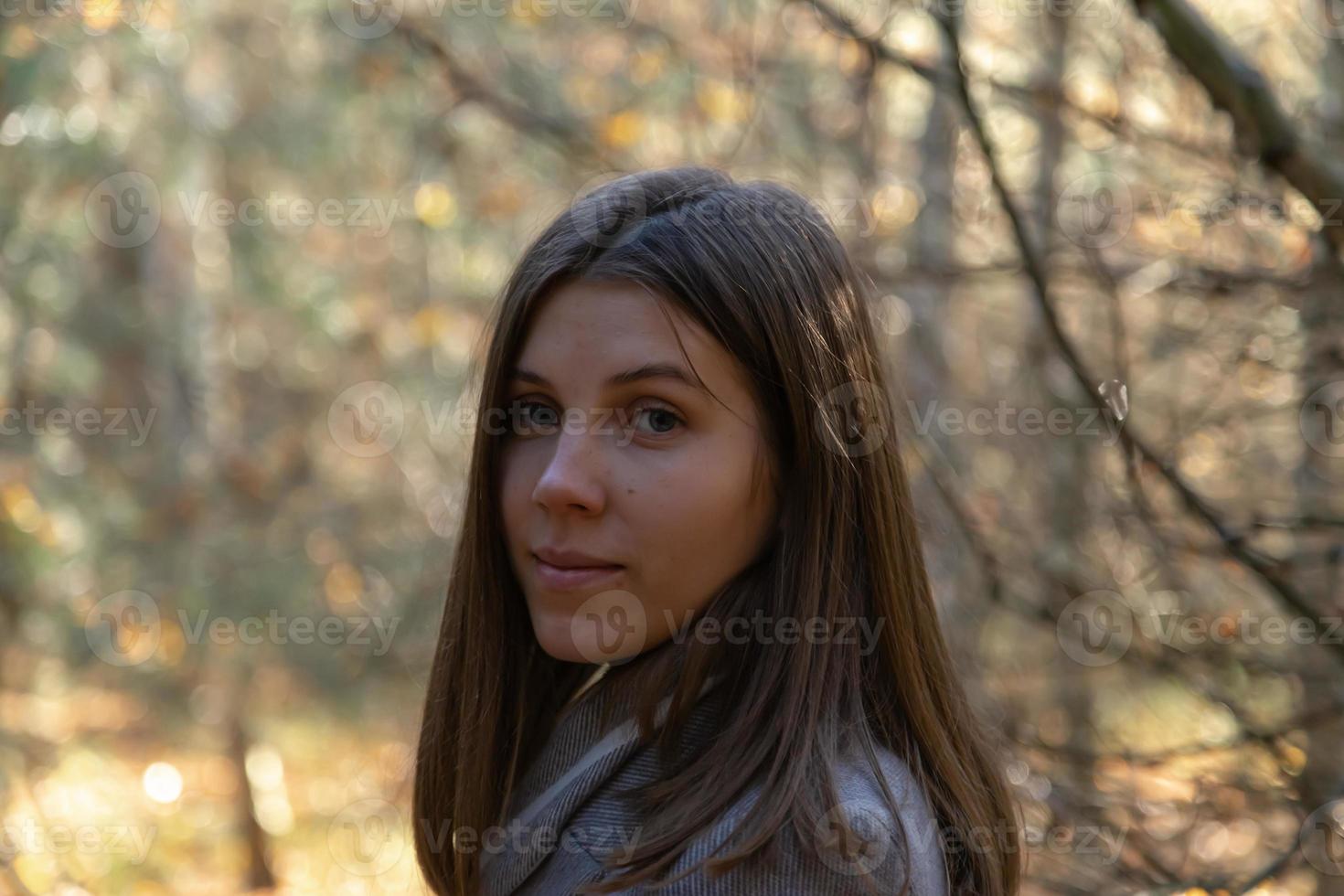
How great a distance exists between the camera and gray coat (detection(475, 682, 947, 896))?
4.57 ft

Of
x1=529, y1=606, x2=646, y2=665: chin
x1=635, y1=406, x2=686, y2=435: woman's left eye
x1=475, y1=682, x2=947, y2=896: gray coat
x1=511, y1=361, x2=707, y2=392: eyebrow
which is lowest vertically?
x1=475, y1=682, x2=947, y2=896: gray coat

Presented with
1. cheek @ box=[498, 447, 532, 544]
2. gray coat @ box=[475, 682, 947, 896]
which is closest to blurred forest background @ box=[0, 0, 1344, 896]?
cheek @ box=[498, 447, 532, 544]

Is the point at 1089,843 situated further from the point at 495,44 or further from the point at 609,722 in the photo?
the point at 495,44

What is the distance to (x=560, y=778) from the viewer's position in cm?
174

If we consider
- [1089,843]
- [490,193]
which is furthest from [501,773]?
[490,193]

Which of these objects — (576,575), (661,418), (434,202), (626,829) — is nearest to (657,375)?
(661,418)

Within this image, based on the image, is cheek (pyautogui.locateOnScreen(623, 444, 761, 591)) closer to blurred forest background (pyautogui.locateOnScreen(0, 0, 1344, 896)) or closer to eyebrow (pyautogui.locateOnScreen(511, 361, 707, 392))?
eyebrow (pyautogui.locateOnScreen(511, 361, 707, 392))

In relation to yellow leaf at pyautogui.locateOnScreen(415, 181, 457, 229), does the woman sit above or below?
below

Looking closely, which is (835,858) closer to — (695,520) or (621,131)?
(695,520)

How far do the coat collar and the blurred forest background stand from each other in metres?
0.72

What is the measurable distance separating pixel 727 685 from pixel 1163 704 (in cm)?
392

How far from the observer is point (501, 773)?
6.25ft

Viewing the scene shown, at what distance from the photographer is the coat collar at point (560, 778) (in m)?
1.63

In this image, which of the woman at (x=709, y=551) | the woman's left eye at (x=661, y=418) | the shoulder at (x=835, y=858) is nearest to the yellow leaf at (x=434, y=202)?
the woman at (x=709, y=551)
